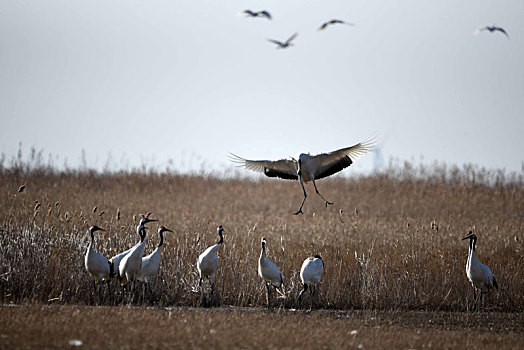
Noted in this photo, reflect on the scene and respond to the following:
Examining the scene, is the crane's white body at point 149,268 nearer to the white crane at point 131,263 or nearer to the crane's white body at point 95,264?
the white crane at point 131,263

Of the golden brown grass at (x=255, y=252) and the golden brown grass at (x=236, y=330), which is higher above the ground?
the golden brown grass at (x=255, y=252)

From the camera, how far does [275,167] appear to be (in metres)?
12.1

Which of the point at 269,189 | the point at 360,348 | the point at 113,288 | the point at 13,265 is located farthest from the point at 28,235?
the point at 269,189

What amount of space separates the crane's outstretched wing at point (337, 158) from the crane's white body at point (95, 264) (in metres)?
4.15

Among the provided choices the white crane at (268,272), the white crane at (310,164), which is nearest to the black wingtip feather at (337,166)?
the white crane at (310,164)

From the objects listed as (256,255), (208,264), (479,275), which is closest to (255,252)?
(256,255)

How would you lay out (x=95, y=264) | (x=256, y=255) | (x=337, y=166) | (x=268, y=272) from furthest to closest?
(x=256, y=255) < (x=337, y=166) < (x=268, y=272) < (x=95, y=264)

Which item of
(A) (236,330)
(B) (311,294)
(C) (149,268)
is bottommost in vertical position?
(A) (236,330)

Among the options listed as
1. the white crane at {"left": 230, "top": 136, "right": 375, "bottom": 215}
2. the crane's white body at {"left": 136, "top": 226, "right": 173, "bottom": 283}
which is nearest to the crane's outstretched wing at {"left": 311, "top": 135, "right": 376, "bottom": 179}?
the white crane at {"left": 230, "top": 136, "right": 375, "bottom": 215}

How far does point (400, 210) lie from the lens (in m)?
21.7

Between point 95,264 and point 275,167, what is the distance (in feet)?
13.7

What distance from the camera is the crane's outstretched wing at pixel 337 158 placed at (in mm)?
11148

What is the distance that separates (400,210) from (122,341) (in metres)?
16.4

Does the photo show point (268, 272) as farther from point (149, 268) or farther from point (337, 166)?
point (337, 166)
